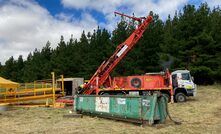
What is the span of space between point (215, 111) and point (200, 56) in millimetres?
21850

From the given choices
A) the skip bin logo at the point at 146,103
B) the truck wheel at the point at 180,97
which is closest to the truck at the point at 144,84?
the truck wheel at the point at 180,97

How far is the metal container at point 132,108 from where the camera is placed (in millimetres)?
15109

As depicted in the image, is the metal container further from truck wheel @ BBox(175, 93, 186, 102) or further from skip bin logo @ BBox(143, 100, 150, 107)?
truck wheel @ BBox(175, 93, 186, 102)

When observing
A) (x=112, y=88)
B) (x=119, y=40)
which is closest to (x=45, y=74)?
(x=119, y=40)

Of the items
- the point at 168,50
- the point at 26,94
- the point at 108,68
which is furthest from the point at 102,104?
the point at 168,50

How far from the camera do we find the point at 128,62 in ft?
160

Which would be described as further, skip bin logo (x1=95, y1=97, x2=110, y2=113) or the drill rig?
the drill rig

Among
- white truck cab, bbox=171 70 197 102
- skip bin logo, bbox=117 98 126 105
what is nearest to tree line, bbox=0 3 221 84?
white truck cab, bbox=171 70 197 102

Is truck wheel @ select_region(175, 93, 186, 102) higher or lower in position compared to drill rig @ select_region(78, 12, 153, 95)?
lower

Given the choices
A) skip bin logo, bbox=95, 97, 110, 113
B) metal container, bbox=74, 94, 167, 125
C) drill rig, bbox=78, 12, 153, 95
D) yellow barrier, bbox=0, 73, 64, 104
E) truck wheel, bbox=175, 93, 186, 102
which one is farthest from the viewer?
drill rig, bbox=78, 12, 153, 95

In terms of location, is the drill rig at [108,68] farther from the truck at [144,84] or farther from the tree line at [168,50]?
the tree line at [168,50]

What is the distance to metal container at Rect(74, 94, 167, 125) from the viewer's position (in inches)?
595

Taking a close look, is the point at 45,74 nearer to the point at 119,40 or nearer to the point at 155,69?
the point at 119,40

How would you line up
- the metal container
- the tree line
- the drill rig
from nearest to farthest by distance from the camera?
the metal container, the drill rig, the tree line
